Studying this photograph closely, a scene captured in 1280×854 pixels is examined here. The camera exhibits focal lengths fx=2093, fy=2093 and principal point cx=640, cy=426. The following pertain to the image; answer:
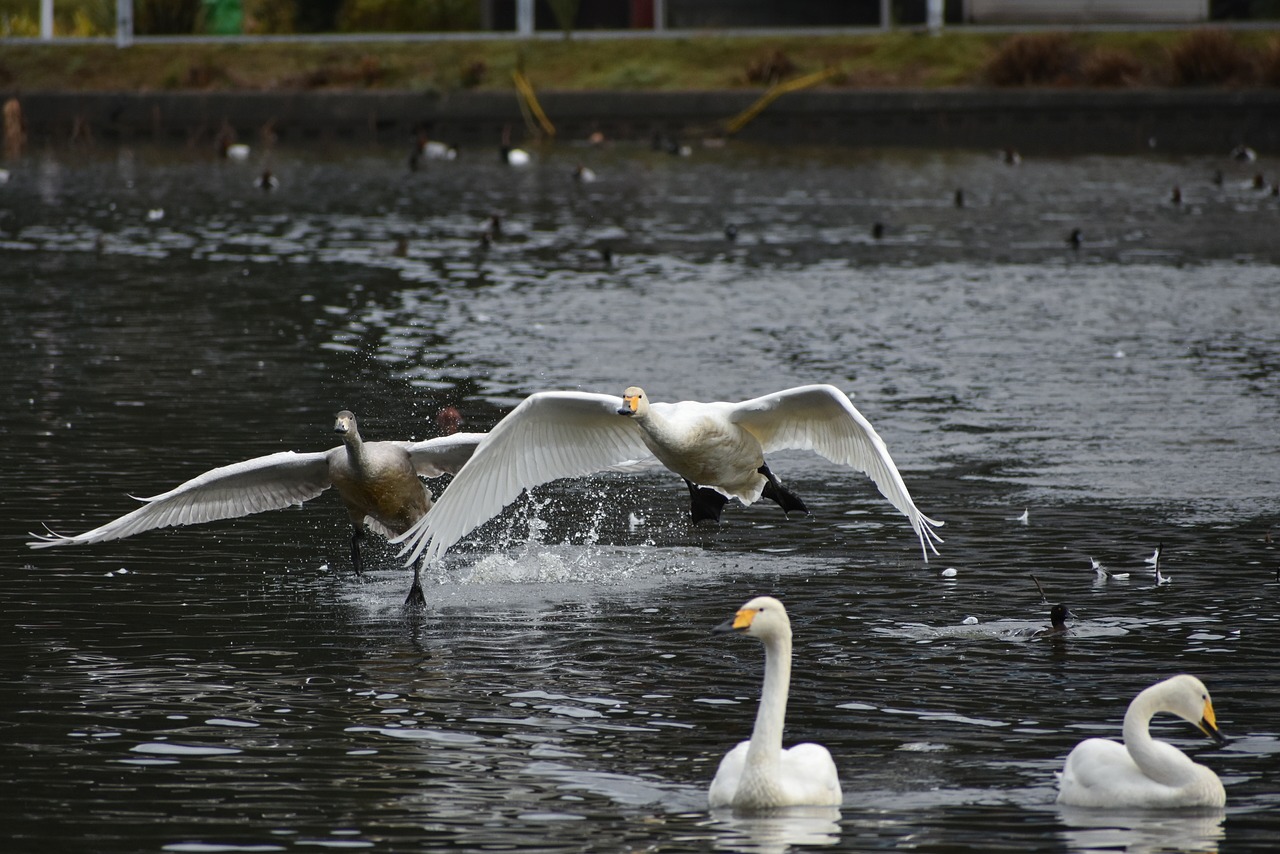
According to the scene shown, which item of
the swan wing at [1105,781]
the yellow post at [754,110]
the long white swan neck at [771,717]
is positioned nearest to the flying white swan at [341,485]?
the long white swan neck at [771,717]

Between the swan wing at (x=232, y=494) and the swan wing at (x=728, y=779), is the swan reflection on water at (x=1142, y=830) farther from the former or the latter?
the swan wing at (x=232, y=494)

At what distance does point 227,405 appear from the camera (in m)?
16.1

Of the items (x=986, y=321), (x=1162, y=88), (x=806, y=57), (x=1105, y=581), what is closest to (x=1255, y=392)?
(x=986, y=321)

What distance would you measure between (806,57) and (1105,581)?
35.6 m

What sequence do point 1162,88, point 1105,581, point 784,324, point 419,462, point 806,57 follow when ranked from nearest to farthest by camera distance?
point 1105,581, point 419,462, point 784,324, point 1162,88, point 806,57

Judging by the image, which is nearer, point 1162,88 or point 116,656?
point 116,656

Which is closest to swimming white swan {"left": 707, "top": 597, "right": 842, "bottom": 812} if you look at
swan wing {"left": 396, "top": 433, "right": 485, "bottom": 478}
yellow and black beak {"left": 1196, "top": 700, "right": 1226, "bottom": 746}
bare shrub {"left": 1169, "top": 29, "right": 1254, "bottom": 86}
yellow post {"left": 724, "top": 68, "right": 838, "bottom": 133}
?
yellow and black beak {"left": 1196, "top": 700, "right": 1226, "bottom": 746}

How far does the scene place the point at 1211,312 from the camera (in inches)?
825

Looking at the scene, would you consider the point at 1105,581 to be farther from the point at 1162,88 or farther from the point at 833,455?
the point at 1162,88

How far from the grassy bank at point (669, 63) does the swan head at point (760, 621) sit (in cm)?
3559

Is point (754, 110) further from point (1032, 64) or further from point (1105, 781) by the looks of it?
point (1105, 781)

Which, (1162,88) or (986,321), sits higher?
(1162,88)

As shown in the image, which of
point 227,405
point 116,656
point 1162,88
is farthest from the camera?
point 1162,88

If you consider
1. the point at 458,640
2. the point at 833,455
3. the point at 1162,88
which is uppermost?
the point at 1162,88
